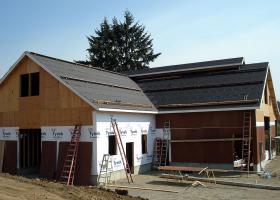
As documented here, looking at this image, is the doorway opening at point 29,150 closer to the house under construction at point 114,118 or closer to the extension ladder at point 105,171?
the house under construction at point 114,118

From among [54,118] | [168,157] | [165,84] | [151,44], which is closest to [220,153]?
[168,157]

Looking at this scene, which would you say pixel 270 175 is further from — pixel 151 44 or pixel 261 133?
pixel 151 44

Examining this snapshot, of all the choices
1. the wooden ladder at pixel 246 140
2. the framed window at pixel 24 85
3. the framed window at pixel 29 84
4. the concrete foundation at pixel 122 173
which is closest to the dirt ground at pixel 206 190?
the concrete foundation at pixel 122 173

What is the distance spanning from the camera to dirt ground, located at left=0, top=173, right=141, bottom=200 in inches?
447

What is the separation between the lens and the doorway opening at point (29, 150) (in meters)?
21.7

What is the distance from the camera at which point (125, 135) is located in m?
20.8

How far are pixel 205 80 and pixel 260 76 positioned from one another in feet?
12.1

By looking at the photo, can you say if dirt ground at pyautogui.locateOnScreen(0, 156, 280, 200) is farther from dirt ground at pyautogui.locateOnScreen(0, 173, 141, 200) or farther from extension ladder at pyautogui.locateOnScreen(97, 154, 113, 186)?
extension ladder at pyautogui.locateOnScreen(97, 154, 113, 186)

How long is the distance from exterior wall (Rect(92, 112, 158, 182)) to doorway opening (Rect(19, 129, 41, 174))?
5430 millimetres

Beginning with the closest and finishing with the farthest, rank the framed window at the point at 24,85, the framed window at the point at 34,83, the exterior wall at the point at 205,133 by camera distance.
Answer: the framed window at the point at 34,83, the framed window at the point at 24,85, the exterior wall at the point at 205,133

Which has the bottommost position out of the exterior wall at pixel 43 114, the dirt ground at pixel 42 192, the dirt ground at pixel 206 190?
the dirt ground at pixel 206 190

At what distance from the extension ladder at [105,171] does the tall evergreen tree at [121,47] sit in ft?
113

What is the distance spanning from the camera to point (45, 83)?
20.1 metres

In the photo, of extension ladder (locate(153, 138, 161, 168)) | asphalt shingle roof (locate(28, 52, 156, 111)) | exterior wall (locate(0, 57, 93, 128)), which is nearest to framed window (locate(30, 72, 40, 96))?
exterior wall (locate(0, 57, 93, 128))
